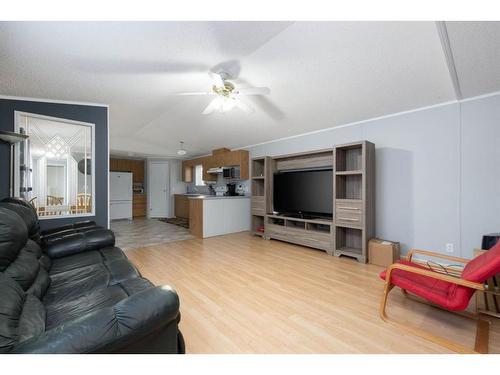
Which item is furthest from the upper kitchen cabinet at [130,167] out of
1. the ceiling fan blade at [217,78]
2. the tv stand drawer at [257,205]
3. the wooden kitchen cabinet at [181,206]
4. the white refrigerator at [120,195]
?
the ceiling fan blade at [217,78]

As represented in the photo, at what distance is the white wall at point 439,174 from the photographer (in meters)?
2.58

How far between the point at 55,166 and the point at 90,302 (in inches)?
109

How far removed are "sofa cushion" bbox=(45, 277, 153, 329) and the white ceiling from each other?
197 cm

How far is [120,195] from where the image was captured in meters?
7.27

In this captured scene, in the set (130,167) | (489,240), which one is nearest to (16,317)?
(489,240)

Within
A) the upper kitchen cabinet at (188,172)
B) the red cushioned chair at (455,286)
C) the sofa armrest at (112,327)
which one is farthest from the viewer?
the upper kitchen cabinet at (188,172)

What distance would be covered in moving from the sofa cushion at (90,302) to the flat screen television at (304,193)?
303 centimetres

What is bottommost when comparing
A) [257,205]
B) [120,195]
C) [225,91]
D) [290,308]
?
[290,308]

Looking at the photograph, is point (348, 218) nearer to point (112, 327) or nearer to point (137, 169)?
point (112, 327)

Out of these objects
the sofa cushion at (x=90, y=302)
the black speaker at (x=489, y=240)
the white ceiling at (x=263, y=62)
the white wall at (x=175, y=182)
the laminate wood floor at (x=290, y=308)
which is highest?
the white ceiling at (x=263, y=62)

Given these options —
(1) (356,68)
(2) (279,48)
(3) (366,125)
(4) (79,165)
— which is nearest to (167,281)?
(4) (79,165)

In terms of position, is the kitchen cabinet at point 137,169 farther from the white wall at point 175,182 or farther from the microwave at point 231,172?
the microwave at point 231,172

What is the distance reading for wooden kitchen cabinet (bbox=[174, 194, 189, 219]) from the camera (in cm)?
716

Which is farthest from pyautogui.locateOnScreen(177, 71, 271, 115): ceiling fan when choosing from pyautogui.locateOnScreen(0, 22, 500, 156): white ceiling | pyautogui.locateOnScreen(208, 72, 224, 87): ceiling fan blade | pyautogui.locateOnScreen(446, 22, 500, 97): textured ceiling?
pyautogui.locateOnScreen(446, 22, 500, 97): textured ceiling
